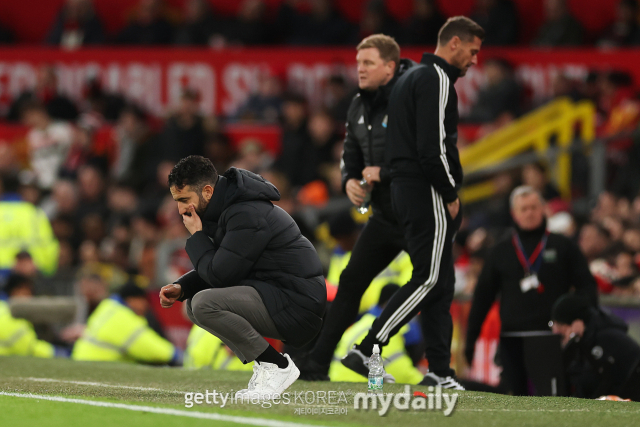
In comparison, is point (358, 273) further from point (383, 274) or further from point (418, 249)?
point (383, 274)

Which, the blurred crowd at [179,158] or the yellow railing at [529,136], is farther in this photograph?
the yellow railing at [529,136]

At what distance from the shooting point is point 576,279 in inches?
339

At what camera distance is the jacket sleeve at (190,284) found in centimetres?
649

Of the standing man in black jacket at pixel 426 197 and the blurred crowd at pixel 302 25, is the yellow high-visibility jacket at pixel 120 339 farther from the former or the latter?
the blurred crowd at pixel 302 25

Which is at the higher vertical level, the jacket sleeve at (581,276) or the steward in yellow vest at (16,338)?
the jacket sleeve at (581,276)

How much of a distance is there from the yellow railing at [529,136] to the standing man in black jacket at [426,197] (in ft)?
21.8

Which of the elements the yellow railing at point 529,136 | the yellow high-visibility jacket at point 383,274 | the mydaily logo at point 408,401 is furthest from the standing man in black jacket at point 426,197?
the yellow railing at point 529,136

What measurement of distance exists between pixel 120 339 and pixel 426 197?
4.54 m

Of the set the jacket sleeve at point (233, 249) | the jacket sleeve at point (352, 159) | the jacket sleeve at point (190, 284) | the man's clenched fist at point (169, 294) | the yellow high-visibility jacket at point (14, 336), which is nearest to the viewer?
the jacket sleeve at point (233, 249)

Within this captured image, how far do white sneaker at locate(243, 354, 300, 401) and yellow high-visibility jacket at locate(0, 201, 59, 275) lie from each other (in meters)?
7.84

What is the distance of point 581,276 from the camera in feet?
28.1

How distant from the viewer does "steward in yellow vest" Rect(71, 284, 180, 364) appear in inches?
411

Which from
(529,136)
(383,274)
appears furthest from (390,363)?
(529,136)

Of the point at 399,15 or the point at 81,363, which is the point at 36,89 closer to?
the point at 399,15
